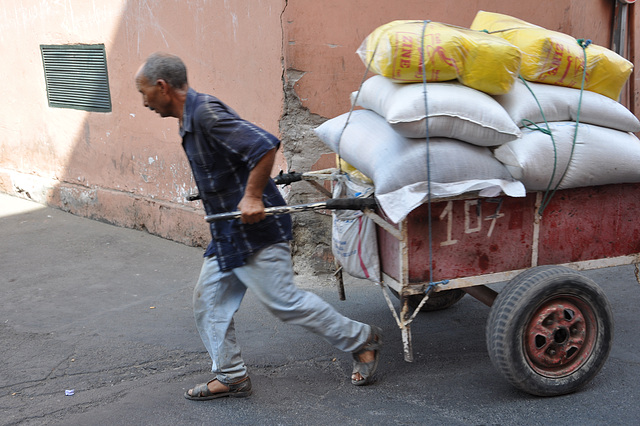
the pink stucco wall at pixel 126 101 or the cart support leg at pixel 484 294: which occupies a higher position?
the pink stucco wall at pixel 126 101

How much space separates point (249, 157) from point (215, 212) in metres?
0.36

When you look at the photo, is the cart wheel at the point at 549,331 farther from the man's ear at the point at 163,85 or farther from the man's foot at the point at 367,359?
the man's ear at the point at 163,85

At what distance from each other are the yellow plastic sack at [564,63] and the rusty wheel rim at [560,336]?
1.09 meters

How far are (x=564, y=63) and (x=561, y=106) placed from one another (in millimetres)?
234

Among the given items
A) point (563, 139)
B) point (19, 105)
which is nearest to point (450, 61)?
point (563, 139)

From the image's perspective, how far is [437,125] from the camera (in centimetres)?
272

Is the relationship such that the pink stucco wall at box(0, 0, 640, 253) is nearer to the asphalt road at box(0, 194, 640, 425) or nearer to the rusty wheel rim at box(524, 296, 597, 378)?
the asphalt road at box(0, 194, 640, 425)

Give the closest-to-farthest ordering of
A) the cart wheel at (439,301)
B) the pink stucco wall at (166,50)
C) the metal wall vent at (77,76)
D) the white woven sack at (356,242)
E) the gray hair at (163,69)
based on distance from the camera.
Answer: the gray hair at (163,69) < the white woven sack at (356,242) < the cart wheel at (439,301) < the pink stucco wall at (166,50) < the metal wall vent at (77,76)

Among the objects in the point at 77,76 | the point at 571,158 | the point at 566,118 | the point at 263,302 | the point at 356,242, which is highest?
the point at 77,76

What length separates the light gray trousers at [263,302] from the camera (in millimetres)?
2816

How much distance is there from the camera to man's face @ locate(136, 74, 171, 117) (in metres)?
2.64

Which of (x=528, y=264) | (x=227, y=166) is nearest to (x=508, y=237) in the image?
(x=528, y=264)

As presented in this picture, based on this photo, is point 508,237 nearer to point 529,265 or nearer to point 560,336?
point 529,265

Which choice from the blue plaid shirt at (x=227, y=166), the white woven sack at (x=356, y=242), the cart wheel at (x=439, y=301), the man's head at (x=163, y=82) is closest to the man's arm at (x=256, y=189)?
the blue plaid shirt at (x=227, y=166)
